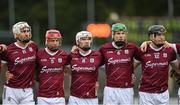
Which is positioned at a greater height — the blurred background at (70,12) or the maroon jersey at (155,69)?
the blurred background at (70,12)

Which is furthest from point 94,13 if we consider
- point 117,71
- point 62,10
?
point 117,71

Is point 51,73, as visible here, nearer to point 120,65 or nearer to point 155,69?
point 120,65

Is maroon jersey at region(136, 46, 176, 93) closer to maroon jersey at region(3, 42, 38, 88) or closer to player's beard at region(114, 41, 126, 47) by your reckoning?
player's beard at region(114, 41, 126, 47)

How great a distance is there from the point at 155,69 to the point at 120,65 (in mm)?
637

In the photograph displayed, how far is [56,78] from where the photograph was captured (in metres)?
11.1

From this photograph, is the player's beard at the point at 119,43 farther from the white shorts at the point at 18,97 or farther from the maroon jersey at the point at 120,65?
the white shorts at the point at 18,97

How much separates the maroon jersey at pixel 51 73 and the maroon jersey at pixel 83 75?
0.21 meters

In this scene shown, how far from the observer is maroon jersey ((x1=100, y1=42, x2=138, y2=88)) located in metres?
11.2

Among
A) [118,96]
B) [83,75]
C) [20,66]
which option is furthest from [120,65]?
[20,66]

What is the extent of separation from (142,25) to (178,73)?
72.7ft

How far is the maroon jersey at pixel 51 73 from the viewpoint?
11078 millimetres

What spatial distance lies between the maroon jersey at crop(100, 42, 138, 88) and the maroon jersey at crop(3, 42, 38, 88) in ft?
4.49

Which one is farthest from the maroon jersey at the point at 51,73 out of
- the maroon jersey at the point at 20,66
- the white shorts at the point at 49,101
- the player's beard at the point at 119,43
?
the player's beard at the point at 119,43

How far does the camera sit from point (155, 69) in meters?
11.1
